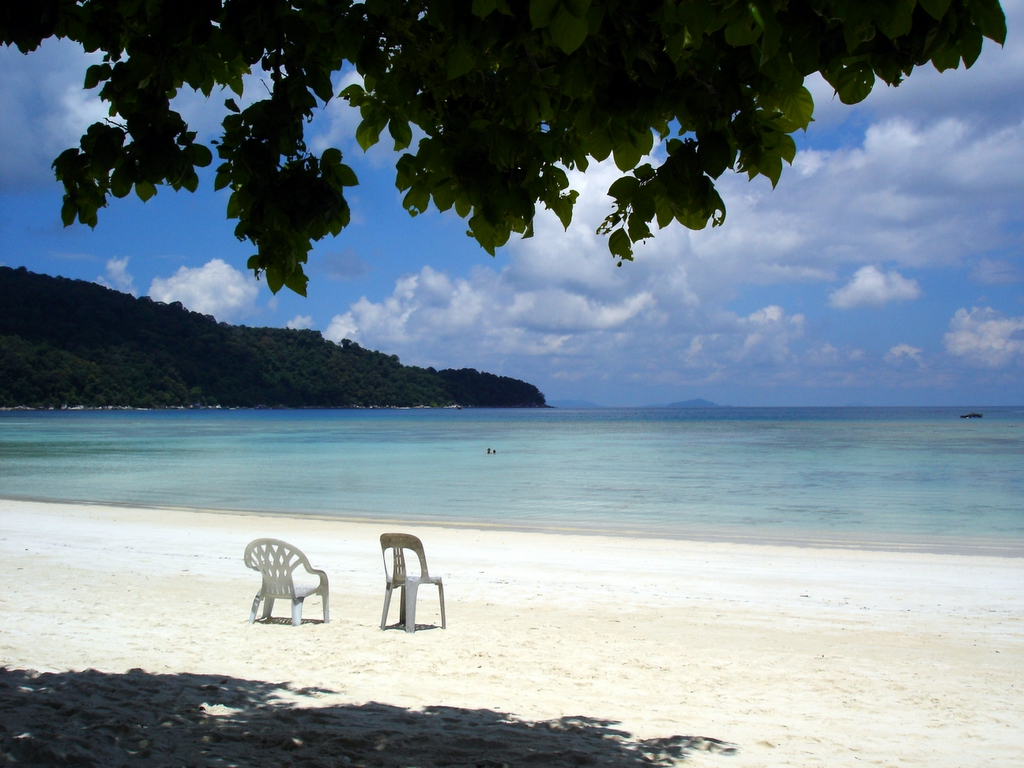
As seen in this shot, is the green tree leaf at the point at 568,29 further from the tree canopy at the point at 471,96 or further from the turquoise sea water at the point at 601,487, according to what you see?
the turquoise sea water at the point at 601,487

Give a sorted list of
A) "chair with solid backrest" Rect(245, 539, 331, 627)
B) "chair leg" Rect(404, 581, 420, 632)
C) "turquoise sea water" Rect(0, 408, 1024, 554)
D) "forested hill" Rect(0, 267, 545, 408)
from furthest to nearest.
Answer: "forested hill" Rect(0, 267, 545, 408), "turquoise sea water" Rect(0, 408, 1024, 554), "chair with solid backrest" Rect(245, 539, 331, 627), "chair leg" Rect(404, 581, 420, 632)

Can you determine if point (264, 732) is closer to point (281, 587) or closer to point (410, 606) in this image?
point (410, 606)

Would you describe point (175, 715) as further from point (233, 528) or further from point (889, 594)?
point (233, 528)

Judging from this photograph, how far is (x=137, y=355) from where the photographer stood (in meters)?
136

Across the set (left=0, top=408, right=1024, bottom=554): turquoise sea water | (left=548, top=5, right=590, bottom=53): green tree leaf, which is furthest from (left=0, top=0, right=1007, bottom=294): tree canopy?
(left=0, top=408, right=1024, bottom=554): turquoise sea water

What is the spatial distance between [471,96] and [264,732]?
346cm

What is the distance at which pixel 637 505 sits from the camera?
21.8 m

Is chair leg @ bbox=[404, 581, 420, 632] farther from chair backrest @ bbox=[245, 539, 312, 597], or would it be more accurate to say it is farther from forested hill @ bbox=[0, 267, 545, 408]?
forested hill @ bbox=[0, 267, 545, 408]

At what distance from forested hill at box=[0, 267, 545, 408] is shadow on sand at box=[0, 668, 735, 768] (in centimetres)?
13078

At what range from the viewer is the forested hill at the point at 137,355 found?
120938mm

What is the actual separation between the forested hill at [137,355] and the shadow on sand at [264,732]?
131 m

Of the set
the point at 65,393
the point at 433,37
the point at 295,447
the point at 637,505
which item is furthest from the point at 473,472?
the point at 65,393

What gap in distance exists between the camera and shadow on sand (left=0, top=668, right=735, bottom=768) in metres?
3.89

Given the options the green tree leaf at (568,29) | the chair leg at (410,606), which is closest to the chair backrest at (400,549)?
the chair leg at (410,606)
